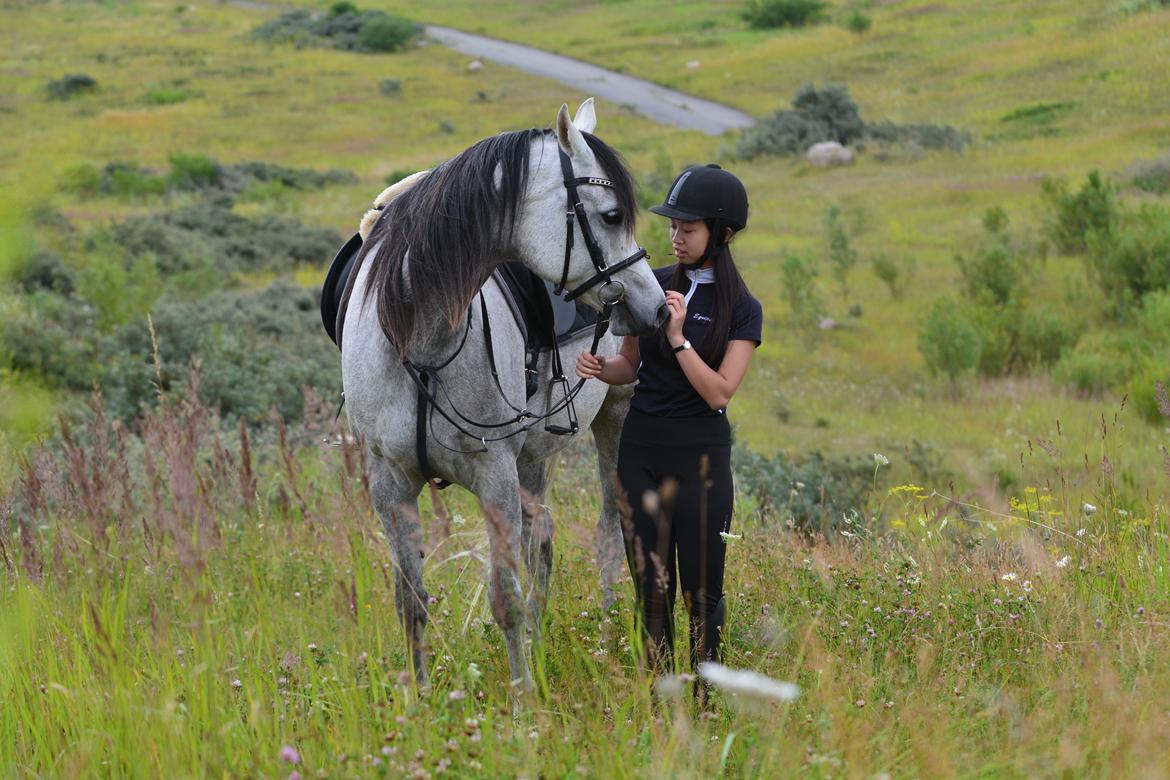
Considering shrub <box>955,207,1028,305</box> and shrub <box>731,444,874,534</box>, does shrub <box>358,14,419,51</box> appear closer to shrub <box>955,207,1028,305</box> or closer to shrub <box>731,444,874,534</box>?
shrub <box>955,207,1028,305</box>

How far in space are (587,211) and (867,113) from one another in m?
43.5

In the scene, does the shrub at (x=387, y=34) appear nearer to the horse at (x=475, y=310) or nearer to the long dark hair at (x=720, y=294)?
the horse at (x=475, y=310)

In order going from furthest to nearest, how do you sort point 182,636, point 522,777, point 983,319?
point 983,319
point 182,636
point 522,777

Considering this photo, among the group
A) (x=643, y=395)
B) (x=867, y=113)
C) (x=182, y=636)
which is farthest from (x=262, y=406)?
(x=867, y=113)

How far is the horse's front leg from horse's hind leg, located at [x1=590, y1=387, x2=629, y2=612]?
47.1 inches

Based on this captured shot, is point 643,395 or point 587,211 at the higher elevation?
point 587,211

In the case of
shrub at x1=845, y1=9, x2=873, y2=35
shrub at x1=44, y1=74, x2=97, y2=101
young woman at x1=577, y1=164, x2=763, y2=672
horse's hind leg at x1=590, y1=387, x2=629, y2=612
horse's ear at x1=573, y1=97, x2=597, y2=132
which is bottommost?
horse's hind leg at x1=590, y1=387, x2=629, y2=612

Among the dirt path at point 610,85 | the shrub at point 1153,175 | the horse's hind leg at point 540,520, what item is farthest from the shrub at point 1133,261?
the dirt path at point 610,85

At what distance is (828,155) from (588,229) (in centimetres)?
3510

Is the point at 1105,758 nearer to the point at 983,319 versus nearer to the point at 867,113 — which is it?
the point at 983,319

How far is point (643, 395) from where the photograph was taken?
4242 millimetres

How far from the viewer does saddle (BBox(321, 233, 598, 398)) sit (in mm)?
4859

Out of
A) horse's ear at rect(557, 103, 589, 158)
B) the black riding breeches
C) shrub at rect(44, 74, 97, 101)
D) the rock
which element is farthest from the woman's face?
shrub at rect(44, 74, 97, 101)

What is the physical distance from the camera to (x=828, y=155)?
3753cm
